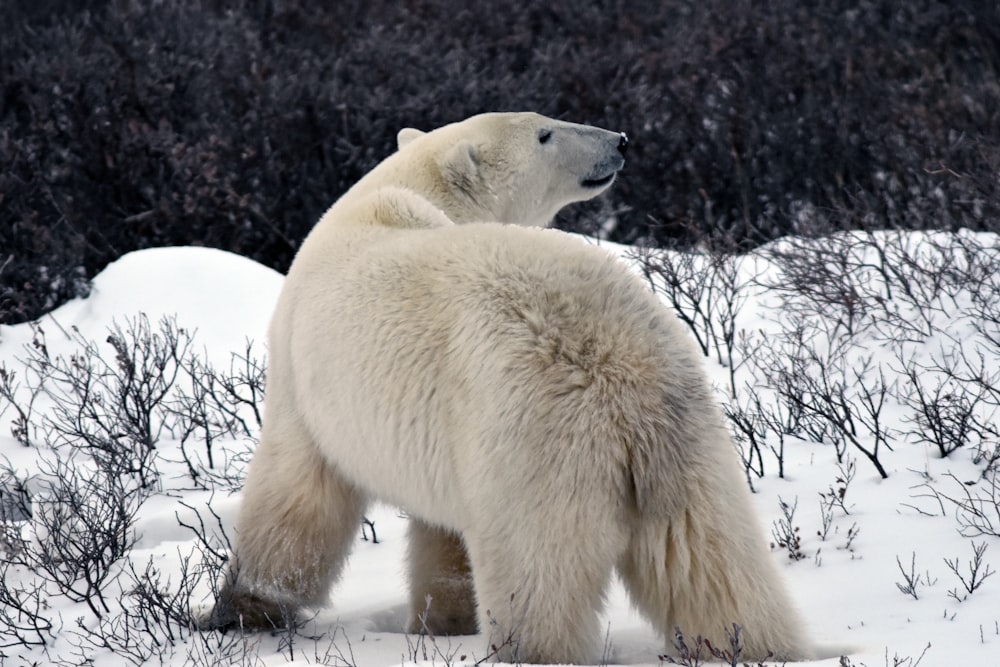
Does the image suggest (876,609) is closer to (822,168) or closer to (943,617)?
(943,617)

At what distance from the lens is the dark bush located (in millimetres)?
6473

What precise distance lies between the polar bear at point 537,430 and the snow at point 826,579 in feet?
0.62

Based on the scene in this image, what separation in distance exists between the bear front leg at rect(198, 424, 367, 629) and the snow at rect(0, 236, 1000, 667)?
0.10 m

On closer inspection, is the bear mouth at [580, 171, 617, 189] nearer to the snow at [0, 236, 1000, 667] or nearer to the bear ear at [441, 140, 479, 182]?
the bear ear at [441, 140, 479, 182]

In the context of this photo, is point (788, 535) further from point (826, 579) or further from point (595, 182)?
point (595, 182)

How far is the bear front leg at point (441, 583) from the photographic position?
9.02ft

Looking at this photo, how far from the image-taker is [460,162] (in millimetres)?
3027

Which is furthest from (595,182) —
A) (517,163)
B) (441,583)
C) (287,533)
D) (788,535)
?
(287,533)

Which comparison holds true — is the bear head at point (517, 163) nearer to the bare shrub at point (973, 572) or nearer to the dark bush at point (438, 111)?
the bare shrub at point (973, 572)

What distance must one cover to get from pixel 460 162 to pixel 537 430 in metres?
1.22

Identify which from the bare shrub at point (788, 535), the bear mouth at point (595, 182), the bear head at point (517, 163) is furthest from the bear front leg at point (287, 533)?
the bear mouth at point (595, 182)

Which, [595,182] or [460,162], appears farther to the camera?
[595,182]

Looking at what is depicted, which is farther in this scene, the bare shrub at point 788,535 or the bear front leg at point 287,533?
the bare shrub at point 788,535

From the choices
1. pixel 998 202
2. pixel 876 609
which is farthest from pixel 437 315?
pixel 998 202
